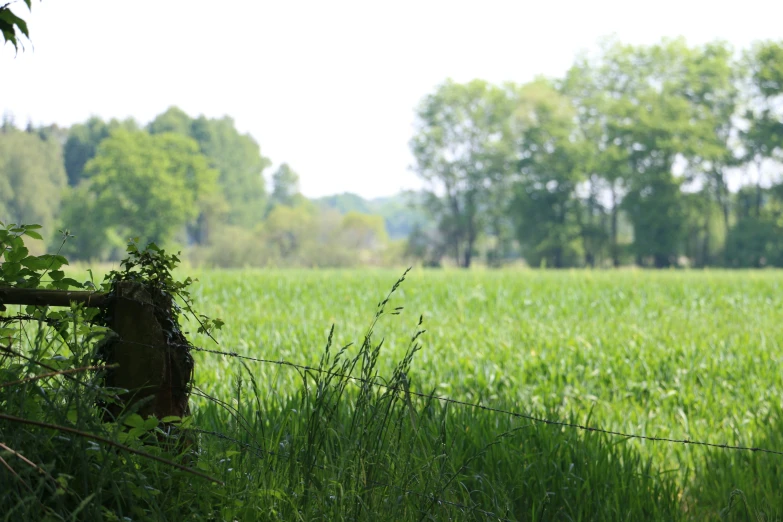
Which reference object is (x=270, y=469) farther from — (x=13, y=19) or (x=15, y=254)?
(x=13, y=19)

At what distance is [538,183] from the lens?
6619cm

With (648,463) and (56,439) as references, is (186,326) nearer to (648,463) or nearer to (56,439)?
(648,463)

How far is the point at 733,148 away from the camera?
62.2 metres

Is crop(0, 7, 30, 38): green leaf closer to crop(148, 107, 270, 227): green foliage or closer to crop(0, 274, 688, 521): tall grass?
crop(0, 274, 688, 521): tall grass

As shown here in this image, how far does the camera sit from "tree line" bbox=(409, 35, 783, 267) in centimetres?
5972

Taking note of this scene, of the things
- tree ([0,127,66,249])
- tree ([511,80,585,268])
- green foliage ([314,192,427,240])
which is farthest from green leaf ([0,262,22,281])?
green foliage ([314,192,427,240])

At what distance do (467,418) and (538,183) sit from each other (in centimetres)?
6292

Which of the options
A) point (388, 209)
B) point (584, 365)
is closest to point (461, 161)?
point (584, 365)

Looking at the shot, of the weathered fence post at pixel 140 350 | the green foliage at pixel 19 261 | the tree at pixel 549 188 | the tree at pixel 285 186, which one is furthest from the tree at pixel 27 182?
the weathered fence post at pixel 140 350

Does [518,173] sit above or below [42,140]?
below

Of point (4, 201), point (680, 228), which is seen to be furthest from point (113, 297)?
point (4, 201)

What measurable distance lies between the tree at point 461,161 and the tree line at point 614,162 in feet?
0.33

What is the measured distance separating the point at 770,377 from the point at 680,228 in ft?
181

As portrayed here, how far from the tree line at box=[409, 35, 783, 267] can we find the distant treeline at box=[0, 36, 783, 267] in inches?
5.4
